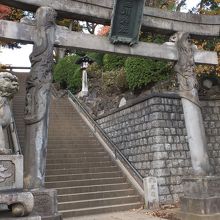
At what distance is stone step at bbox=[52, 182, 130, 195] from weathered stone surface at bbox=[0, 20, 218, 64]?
4561 millimetres

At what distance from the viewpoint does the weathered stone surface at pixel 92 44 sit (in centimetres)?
714

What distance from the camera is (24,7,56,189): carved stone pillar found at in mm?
6957

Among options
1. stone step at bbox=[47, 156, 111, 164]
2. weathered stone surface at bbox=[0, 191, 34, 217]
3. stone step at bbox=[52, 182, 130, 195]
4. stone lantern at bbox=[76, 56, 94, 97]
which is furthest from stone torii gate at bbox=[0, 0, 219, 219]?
stone lantern at bbox=[76, 56, 94, 97]

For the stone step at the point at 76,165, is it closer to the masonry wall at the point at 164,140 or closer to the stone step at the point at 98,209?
the masonry wall at the point at 164,140

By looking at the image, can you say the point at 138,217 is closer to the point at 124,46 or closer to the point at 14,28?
the point at 124,46

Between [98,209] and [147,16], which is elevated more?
[147,16]

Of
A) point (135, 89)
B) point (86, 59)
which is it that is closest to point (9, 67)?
point (86, 59)

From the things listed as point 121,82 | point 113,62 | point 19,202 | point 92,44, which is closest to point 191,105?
point 92,44

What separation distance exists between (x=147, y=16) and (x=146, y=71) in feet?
18.9

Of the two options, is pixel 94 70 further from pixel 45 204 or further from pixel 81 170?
pixel 45 204

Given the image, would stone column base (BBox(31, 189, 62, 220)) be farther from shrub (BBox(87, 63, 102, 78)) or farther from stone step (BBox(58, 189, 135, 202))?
shrub (BBox(87, 63, 102, 78))

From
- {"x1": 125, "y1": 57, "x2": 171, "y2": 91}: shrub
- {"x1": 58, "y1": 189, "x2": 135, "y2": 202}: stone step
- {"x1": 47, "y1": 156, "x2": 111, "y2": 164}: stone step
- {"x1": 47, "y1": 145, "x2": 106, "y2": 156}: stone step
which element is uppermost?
{"x1": 125, "y1": 57, "x2": 171, "y2": 91}: shrub

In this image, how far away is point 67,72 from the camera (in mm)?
25297

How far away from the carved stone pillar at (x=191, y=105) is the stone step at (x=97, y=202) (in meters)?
2.84
